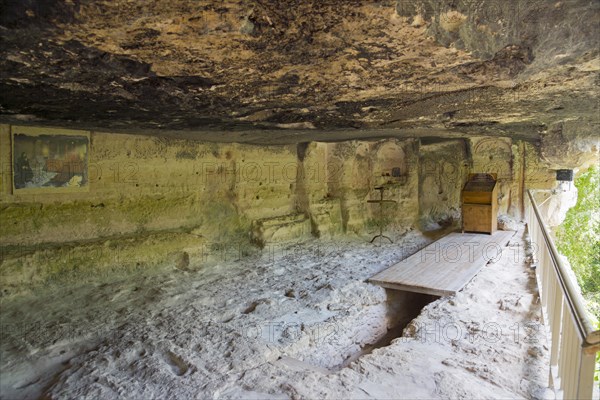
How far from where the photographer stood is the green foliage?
13578 millimetres

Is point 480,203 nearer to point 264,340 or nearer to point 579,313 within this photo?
point 264,340

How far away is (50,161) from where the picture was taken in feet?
14.7

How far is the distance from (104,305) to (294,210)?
4.35m

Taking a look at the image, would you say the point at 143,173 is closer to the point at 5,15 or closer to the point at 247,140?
the point at 247,140

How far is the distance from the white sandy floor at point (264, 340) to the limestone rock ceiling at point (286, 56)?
1986mm

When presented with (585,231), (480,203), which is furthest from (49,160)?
(585,231)

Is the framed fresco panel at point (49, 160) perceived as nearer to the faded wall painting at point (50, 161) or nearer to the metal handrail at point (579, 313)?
the faded wall painting at point (50, 161)

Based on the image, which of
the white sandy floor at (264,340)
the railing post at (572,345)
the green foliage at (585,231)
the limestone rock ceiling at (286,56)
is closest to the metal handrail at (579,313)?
the railing post at (572,345)

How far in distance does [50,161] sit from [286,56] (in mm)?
3645

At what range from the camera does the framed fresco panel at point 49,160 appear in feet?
13.9

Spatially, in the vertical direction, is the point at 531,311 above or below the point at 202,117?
below

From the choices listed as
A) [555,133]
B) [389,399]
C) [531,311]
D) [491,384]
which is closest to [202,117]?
[389,399]

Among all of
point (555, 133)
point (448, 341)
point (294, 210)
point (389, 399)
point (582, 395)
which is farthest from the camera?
point (294, 210)

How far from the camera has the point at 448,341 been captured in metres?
3.40
